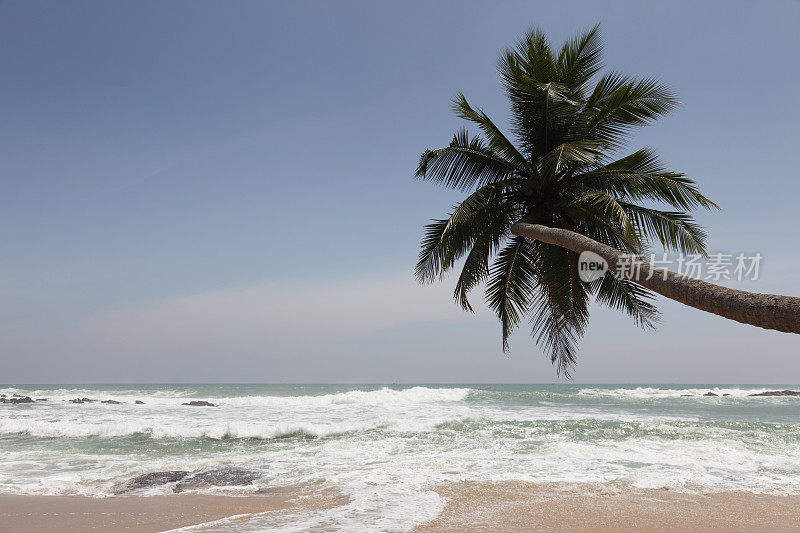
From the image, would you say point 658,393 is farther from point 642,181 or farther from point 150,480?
point 150,480

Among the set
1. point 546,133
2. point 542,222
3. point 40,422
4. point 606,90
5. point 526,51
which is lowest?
point 40,422

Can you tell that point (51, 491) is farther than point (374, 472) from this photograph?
No

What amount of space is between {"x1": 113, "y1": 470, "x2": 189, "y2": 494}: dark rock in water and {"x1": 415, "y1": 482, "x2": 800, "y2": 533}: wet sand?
4.19 metres

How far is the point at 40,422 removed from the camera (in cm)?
1591

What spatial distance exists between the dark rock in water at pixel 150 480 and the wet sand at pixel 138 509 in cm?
65

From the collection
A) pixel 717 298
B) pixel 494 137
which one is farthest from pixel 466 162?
pixel 717 298

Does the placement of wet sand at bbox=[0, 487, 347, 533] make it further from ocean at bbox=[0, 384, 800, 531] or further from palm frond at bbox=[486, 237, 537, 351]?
palm frond at bbox=[486, 237, 537, 351]

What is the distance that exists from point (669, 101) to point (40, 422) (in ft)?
62.1

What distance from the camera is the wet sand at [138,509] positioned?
5442 millimetres

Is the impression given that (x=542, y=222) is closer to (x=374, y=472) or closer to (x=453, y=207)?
(x=453, y=207)

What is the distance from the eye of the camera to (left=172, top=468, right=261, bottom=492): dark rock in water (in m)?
7.51

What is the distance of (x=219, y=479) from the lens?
311 inches

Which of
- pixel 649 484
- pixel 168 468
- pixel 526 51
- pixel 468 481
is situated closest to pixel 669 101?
pixel 526 51

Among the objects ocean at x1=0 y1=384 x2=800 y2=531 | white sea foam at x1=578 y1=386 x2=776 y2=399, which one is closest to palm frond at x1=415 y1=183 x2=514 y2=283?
ocean at x1=0 y1=384 x2=800 y2=531
